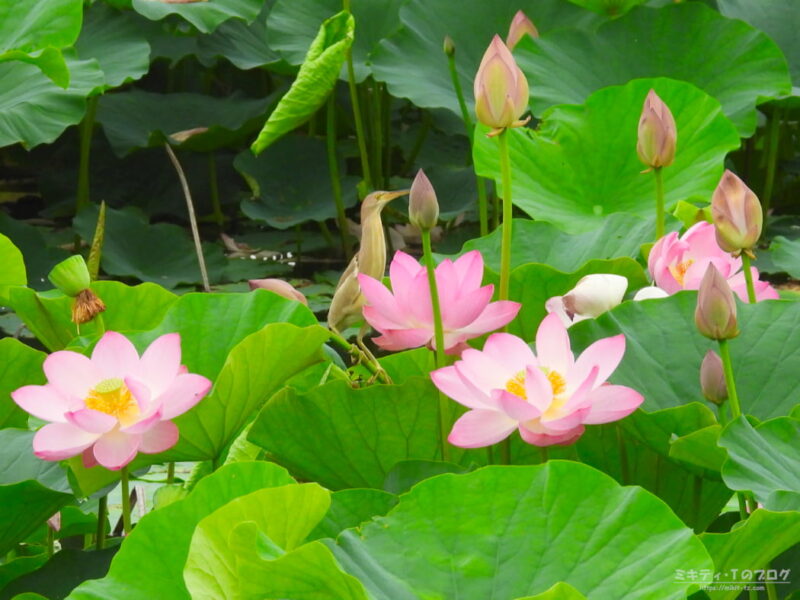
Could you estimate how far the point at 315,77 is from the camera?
2350 millimetres

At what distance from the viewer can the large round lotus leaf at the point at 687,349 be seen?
875 millimetres

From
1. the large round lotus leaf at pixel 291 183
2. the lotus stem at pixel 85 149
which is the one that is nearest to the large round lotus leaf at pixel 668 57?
the large round lotus leaf at pixel 291 183

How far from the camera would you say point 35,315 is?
47.4 inches

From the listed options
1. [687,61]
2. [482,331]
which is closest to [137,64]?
[687,61]

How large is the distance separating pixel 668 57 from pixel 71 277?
1.77 metres

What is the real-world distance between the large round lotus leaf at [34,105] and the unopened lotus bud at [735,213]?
1794 mm

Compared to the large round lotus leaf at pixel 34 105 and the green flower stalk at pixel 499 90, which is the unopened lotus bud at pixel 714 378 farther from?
the large round lotus leaf at pixel 34 105

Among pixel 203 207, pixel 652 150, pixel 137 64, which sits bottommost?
pixel 203 207

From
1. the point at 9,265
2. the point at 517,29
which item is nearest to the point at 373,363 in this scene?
the point at 9,265

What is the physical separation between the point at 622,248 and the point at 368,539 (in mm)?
701

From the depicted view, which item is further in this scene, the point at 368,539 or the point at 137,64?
the point at 137,64

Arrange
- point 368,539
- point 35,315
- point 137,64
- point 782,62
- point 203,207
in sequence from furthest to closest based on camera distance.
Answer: point 203,207 → point 137,64 → point 782,62 → point 35,315 → point 368,539

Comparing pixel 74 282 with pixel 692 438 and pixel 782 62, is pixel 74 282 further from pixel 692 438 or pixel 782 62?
pixel 782 62

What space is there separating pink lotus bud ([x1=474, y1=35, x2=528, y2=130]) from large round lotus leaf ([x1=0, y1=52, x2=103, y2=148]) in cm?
170
